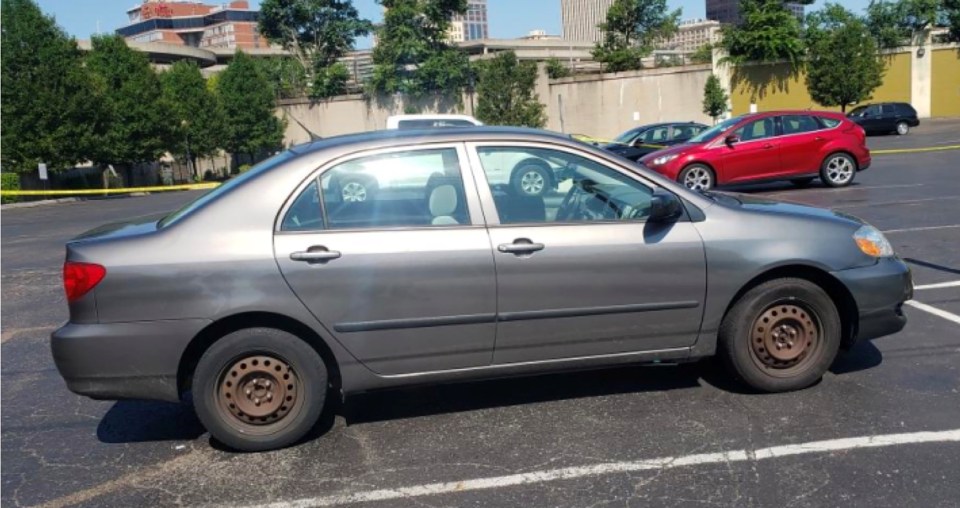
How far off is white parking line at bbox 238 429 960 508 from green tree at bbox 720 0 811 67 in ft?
138

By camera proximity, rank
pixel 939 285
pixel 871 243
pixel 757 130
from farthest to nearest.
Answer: pixel 757 130 < pixel 939 285 < pixel 871 243

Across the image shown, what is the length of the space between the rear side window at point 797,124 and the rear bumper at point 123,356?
13.2 m

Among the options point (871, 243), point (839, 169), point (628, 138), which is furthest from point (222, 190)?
point (628, 138)

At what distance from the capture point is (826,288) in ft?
15.7

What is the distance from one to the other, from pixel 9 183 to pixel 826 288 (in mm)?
29159

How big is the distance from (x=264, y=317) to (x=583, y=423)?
5.99 feet

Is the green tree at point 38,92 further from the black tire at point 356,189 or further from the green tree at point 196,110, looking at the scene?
the black tire at point 356,189

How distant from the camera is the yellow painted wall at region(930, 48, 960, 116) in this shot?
4378 centimetres

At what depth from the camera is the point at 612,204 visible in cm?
460

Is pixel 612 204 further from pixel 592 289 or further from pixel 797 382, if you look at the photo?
pixel 797 382

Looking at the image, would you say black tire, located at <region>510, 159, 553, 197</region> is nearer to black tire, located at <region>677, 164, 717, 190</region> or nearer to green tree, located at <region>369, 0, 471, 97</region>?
black tire, located at <region>677, 164, 717, 190</region>

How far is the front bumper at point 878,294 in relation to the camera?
4672 mm

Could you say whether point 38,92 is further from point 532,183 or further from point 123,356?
point 532,183

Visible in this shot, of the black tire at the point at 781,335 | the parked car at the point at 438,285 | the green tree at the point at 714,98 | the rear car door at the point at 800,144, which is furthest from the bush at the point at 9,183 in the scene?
the green tree at the point at 714,98
